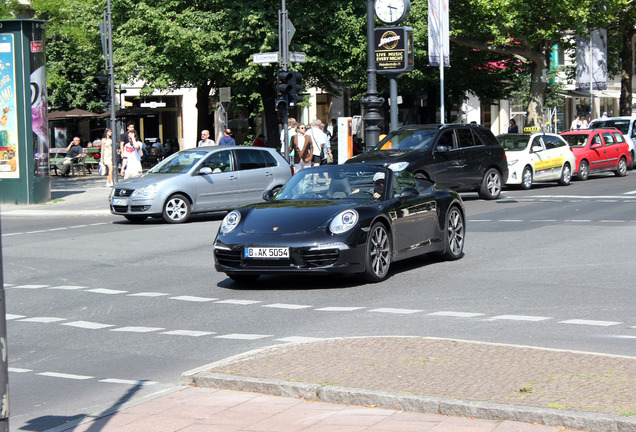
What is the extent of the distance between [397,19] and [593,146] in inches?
343

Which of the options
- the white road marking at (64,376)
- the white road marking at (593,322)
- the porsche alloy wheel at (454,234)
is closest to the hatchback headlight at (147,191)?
the porsche alloy wheel at (454,234)

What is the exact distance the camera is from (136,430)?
545 centimetres

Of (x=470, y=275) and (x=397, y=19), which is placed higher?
(x=397, y=19)

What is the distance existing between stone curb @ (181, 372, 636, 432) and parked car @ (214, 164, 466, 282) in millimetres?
4293

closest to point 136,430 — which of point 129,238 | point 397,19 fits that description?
point 129,238

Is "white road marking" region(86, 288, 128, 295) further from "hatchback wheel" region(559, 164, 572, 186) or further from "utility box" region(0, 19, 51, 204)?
"hatchback wheel" region(559, 164, 572, 186)

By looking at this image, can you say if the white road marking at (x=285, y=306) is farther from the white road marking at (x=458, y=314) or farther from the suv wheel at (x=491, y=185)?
the suv wheel at (x=491, y=185)

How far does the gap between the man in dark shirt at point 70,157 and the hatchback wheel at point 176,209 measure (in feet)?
66.2

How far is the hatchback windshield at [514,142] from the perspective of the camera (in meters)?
27.9

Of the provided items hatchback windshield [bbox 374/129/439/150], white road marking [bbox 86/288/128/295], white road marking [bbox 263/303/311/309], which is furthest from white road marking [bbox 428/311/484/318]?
hatchback windshield [bbox 374/129/439/150]

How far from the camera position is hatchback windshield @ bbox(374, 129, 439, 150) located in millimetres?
22016

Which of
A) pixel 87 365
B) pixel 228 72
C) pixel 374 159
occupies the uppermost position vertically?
pixel 228 72

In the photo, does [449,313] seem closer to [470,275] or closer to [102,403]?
[470,275]

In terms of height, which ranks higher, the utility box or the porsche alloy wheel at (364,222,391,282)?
the utility box
